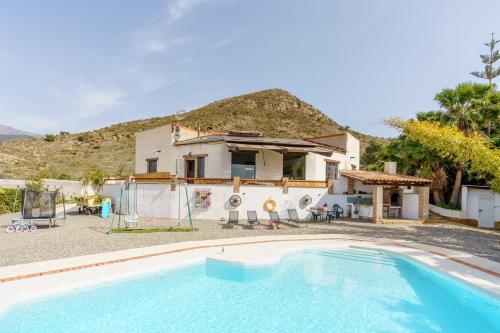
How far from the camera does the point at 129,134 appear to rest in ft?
237

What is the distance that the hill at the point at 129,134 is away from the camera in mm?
52281

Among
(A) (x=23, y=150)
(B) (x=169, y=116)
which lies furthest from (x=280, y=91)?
(A) (x=23, y=150)

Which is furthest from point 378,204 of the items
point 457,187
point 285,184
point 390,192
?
point 457,187

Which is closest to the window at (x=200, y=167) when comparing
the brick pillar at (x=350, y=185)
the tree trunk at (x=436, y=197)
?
the brick pillar at (x=350, y=185)

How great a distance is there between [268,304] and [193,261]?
3.85m

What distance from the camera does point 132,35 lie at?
76.5ft

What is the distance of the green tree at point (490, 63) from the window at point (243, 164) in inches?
1231

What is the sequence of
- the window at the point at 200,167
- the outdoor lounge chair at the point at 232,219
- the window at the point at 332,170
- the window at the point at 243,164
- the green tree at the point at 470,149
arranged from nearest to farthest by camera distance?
the green tree at the point at 470,149 → the outdoor lounge chair at the point at 232,219 → the window at the point at 243,164 → the window at the point at 200,167 → the window at the point at 332,170

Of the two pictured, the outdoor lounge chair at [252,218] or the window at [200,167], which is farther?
the window at [200,167]

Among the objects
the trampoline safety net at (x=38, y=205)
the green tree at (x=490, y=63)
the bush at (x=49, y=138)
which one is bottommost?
the trampoline safety net at (x=38, y=205)

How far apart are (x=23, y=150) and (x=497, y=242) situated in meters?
74.8

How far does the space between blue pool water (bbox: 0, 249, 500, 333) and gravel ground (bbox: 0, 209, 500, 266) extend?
3.80 m

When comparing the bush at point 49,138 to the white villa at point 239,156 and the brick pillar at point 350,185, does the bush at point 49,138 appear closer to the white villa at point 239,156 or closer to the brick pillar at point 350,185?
the white villa at point 239,156

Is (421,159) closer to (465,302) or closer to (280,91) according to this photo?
(465,302)
